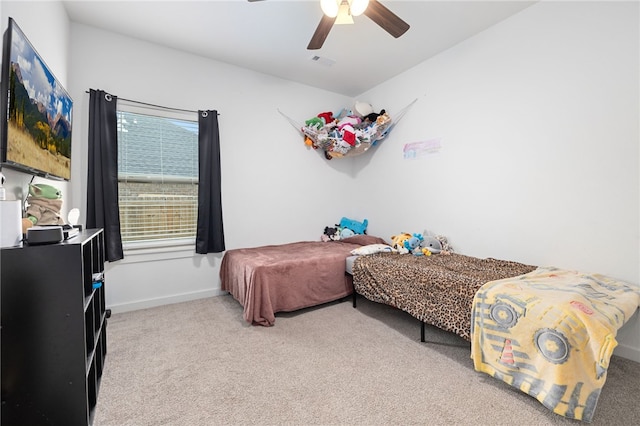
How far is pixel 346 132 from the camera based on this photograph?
3596mm

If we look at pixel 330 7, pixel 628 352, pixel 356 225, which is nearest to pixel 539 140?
pixel 628 352

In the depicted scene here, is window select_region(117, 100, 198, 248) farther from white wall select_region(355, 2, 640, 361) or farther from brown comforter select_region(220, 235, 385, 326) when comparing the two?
white wall select_region(355, 2, 640, 361)

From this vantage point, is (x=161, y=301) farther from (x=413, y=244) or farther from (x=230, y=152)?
(x=413, y=244)

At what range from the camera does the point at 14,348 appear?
1.09 m

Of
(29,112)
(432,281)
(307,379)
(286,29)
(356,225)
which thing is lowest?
(307,379)

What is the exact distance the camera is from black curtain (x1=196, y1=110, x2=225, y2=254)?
309 centimetres

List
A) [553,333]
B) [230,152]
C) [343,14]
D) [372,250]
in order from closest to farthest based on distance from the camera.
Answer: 1. [553,333]
2. [343,14]
3. [372,250]
4. [230,152]

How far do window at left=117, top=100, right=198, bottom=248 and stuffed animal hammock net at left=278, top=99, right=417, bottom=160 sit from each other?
1377 mm

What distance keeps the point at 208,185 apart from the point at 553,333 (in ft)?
10.4

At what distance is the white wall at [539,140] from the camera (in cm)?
197

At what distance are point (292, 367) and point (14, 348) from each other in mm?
1402

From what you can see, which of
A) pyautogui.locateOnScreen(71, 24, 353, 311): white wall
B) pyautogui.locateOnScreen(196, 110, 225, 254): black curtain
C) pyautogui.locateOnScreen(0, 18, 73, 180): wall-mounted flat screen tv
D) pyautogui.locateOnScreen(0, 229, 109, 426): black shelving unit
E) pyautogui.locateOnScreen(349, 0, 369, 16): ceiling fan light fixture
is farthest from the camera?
pyautogui.locateOnScreen(196, 110, 225, 254): black curtain


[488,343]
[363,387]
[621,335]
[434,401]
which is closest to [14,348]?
[363,387]

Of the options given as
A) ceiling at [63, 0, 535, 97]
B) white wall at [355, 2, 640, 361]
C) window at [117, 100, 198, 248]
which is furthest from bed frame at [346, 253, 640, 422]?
window at [117, 100, 198, 248]
